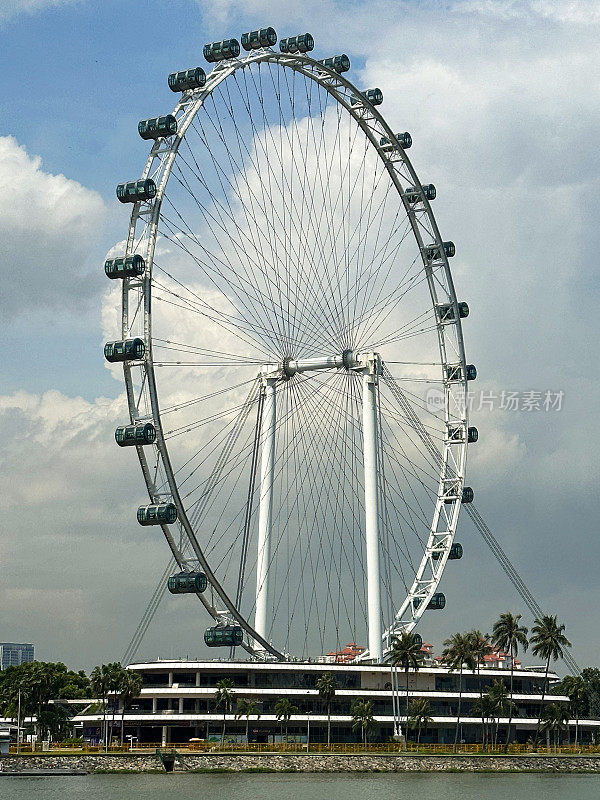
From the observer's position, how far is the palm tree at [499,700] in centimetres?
12019

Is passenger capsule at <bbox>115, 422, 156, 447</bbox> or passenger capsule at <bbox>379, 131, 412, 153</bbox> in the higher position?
passenger capsule at <bbox>379, 131, 412, 153</bbox>

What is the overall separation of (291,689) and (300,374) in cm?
3790

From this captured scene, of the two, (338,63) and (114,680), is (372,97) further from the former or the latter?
(114,680)

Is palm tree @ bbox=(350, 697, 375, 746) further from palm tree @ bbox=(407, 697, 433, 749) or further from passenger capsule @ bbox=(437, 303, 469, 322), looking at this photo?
passenger capsule @ bbox=(437, 303, 469, 322)

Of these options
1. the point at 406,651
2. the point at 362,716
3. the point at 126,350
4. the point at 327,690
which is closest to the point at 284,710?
the point at 327,690

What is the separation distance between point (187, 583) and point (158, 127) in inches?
1107

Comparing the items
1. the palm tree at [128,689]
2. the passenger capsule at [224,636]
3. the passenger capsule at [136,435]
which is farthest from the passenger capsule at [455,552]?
the passenger capsule at [136,435]

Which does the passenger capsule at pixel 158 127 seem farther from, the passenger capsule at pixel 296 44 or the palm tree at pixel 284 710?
the palm tree at pixel 284 710

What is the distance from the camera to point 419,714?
379 feet

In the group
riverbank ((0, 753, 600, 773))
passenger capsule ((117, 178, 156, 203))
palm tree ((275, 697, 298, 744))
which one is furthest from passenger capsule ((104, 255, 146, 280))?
palm tree ((275, 697, 298, 744))

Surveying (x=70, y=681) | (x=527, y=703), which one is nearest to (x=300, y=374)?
(x=527, y=703)

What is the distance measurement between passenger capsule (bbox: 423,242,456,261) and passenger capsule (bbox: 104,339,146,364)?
46282 mm

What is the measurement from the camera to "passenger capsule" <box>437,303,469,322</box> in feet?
384

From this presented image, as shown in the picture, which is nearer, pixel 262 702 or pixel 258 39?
pixel 258 39
